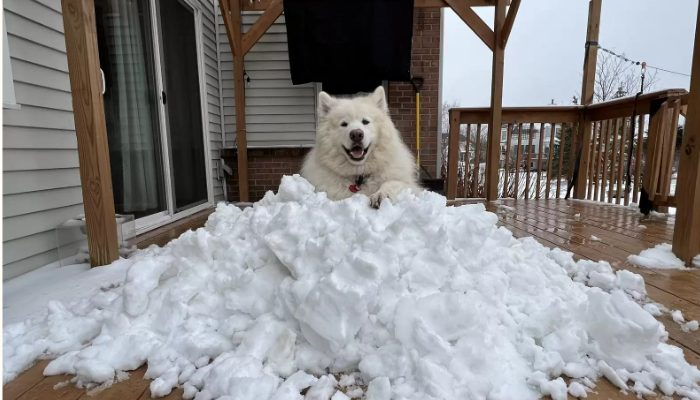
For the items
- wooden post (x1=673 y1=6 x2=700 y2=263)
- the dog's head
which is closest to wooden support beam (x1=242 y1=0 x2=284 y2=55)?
the dog's head

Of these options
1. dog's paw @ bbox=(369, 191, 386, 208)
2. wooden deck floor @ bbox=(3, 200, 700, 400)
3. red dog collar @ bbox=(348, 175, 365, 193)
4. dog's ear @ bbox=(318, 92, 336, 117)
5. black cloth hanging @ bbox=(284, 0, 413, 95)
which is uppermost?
black cloth hanging @ bbox=(284, 0, 413, 95)

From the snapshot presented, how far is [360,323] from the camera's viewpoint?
3.84 feet

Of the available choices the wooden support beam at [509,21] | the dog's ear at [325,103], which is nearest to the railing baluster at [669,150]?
the wooden support beam at [509,21]

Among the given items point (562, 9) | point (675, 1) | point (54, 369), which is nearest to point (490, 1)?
point (54, 369)

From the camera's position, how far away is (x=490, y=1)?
173 inches

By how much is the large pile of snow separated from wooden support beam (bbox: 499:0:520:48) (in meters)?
3.52

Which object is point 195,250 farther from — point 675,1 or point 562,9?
point 562,9

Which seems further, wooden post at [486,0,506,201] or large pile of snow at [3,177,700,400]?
wooden post at [486,0,506,201]

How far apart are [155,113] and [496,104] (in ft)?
13.0

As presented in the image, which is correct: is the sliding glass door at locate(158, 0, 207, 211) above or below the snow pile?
above

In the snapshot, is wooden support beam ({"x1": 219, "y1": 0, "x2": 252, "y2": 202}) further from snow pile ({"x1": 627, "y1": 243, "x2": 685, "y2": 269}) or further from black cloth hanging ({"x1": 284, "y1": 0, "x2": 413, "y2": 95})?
snow pile ({"x1": 627, "y1": 243, "x2": 685, "y2": 269})

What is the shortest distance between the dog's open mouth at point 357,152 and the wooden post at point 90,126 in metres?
1.59

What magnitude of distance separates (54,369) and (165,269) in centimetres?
48

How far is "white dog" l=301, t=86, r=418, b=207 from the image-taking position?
2.76 m
